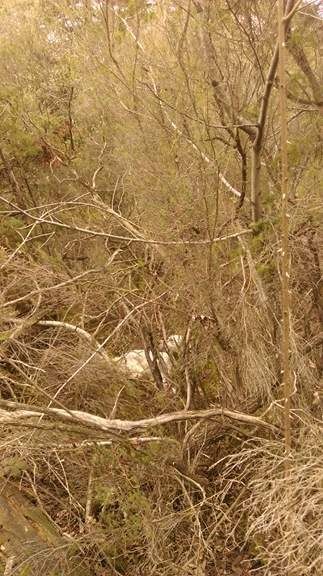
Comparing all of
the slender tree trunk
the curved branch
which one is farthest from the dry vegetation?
the slender tree trunk

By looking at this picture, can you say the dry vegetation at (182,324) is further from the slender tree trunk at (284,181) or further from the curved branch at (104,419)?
the slender tree trunk at (284,181)

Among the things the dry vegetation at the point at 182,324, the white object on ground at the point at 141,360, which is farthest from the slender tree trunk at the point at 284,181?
the white object on ground at the point at 141,360

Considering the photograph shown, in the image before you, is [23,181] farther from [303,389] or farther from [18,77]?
[303,389]

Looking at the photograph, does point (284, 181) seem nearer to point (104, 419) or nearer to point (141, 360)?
point (104, 419)

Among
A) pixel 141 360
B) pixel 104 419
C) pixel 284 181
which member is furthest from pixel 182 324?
pixel 284 181

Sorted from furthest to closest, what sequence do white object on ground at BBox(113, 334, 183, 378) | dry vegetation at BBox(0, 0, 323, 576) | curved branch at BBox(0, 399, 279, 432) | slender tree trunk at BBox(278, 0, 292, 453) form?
1. white object on ground at BBox(113, 334, 183, 378)
2. dry vegetation at BBox(0, 0, 323, 576)
3. curved branch at BBox(0, 399, 279, 432)
4. slender tree trunk at BBox(278, 0, 292, 453)

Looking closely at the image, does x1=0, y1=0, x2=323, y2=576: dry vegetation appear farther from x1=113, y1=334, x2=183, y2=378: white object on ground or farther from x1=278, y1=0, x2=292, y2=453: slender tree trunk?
x1=278, y1=0, x2=292, y2=453: slender tree trunk

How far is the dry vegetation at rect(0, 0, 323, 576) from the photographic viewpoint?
10.7ft

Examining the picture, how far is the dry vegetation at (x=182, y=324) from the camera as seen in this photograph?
3.27m

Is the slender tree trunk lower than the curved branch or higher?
higher

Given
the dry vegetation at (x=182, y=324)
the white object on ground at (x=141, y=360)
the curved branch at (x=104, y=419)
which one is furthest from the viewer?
the white object on ground at (x=141, y=360)

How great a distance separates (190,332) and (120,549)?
1427 millimetres

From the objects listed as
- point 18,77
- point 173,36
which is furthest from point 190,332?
point 18,77

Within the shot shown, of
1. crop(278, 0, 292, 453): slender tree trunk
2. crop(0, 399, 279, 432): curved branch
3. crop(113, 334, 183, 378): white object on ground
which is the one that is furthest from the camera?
crop(113, 334, 183, 378): white object on ground
